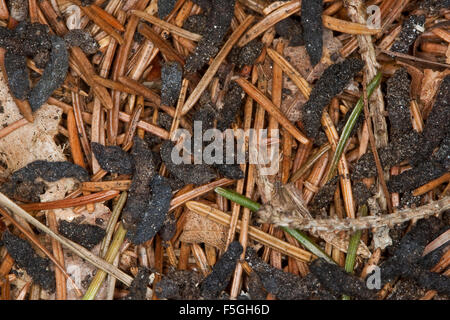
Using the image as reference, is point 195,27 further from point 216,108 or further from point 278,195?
point 278,195

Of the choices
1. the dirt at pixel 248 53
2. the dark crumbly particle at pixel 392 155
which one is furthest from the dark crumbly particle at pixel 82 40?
the dark crumbly particle at pixel 392 155

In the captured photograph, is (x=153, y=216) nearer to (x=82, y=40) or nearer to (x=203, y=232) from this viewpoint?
(x=203, y=232)

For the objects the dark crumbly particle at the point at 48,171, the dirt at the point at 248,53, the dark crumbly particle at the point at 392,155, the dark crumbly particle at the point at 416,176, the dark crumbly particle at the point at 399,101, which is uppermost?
the dirt at the point at 248,53

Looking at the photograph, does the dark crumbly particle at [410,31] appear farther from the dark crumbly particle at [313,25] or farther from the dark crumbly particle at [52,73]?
the dark crumbly particle at [52,73]

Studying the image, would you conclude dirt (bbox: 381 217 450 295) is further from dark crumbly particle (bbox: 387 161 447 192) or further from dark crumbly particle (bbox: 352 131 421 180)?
dark crumbly particle (bbox: 352 131 421 180)
